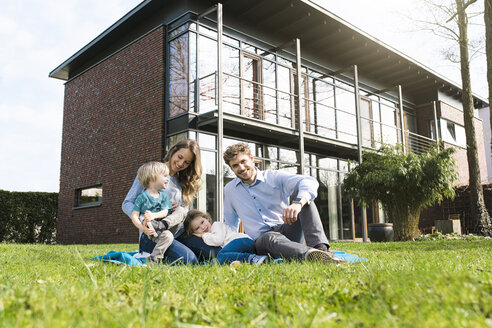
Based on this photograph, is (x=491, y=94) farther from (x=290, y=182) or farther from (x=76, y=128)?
(x=76, y=128)

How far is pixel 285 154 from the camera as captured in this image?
10906 mm

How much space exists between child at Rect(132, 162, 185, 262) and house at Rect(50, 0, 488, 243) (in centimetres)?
454

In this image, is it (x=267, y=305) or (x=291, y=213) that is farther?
(x=291, y=213)

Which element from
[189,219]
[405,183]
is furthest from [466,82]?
[189,219]

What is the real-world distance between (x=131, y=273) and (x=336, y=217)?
10774 mm

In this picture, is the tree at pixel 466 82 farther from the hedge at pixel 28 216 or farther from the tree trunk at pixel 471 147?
the hedge at pixel 28 216

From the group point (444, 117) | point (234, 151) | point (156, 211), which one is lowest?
point (156, 211)

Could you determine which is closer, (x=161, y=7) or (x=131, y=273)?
(x=131, y=273)

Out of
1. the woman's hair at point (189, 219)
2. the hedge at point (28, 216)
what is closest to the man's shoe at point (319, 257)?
the woman's hair at point (189, 219)

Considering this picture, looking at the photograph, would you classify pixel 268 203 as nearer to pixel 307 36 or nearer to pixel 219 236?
pixel 219 236

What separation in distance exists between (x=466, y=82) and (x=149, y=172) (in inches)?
409

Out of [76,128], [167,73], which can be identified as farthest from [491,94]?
[76,128]

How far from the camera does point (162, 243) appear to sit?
3395 mm

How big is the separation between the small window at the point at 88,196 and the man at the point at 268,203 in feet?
27.7
